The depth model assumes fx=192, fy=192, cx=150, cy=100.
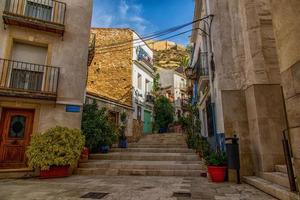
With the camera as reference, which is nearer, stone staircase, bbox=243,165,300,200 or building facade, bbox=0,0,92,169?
stone staircase, bbox=243,165,300,200

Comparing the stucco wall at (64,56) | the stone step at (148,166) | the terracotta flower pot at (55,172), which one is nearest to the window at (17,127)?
the stucco wall at (64,56)

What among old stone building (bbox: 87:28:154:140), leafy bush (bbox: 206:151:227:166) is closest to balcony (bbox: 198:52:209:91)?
leafy bush (bbox: 206:151:227:166)

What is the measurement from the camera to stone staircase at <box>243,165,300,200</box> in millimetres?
3293

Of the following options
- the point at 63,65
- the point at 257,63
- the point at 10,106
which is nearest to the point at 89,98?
the point at 63,65

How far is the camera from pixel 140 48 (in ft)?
61.7

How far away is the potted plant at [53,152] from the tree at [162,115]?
14466mm

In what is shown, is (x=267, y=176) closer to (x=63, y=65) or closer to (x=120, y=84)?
(x=63, y=65)

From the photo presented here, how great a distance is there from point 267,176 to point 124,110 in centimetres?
1155

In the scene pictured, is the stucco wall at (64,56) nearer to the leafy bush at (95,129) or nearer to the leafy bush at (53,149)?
the leafy bush at (53,149)

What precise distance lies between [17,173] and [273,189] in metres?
7.49

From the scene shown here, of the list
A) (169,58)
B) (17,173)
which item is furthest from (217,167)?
(169,58)

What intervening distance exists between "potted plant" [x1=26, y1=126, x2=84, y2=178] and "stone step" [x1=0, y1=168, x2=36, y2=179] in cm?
37

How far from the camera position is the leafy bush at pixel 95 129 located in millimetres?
8953

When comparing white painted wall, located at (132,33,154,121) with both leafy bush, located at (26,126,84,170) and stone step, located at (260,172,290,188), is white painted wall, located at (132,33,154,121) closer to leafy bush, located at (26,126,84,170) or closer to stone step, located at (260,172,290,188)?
leafy bush, located at (26,126,84,170)
